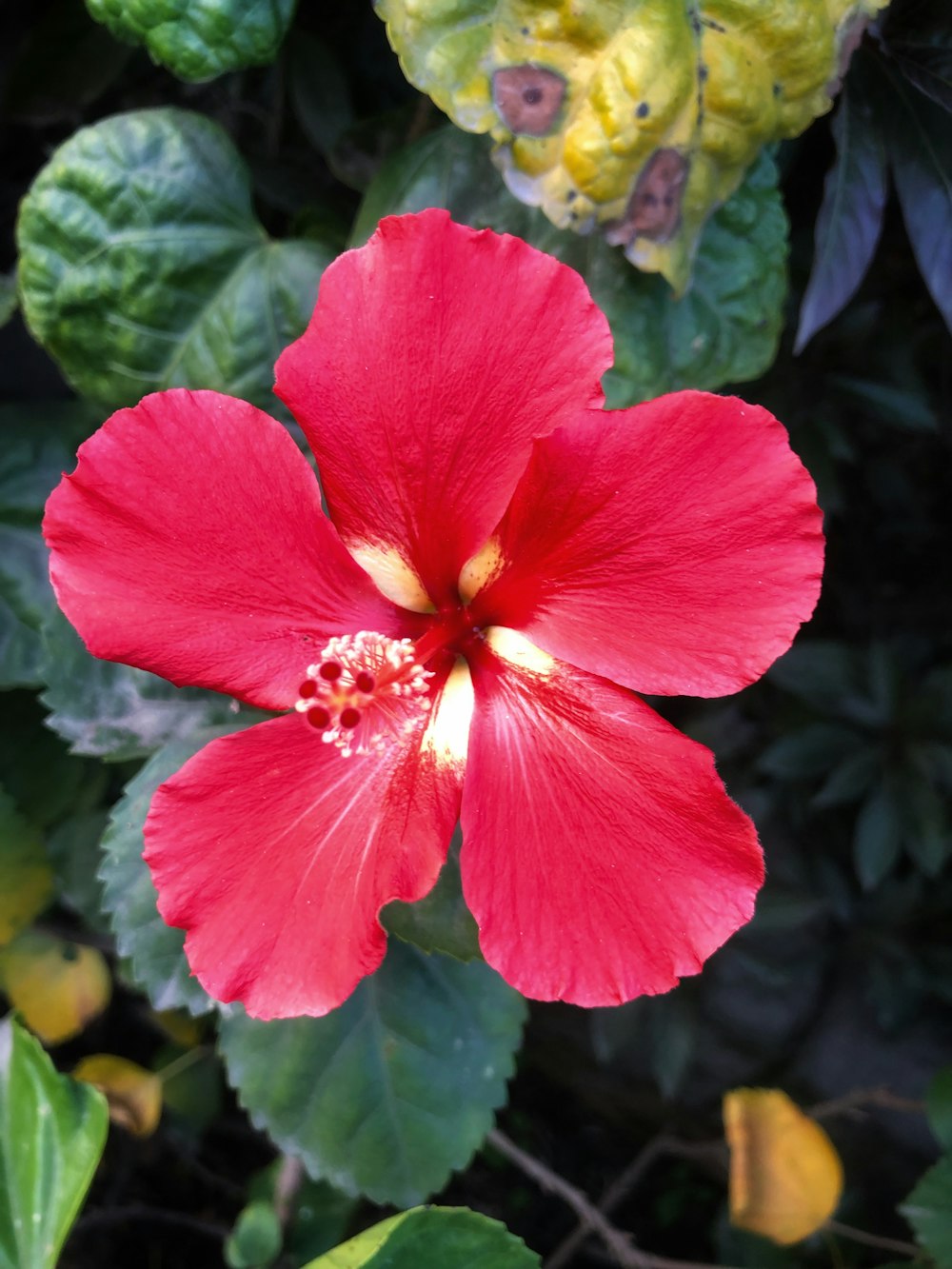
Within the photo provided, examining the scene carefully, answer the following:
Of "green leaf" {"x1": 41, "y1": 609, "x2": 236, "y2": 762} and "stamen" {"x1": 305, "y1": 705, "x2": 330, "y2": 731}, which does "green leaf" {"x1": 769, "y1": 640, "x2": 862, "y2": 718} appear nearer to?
"green leaf" {"x1": 41, "y1": 609, "x2": 236, "y2": 762}

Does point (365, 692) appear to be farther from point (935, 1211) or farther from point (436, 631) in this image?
point (935, 1211)

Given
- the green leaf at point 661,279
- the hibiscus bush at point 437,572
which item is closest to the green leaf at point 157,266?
the hibiscus bush at point 437,572

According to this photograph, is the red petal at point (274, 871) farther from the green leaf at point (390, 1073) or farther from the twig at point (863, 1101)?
the twig at point (863, 1101)

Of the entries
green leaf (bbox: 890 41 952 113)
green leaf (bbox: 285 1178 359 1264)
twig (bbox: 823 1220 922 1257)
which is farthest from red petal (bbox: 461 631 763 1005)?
twig (bbox: 823 1220 922 1257)


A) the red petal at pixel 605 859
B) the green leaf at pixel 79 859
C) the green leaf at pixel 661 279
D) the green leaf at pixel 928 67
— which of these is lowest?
the green leaf at pixel 79 859

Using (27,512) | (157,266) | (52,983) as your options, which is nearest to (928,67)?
(157,266)

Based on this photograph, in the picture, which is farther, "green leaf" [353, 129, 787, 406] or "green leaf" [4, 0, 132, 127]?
"green leaf" [4, 0, 132, 127]
